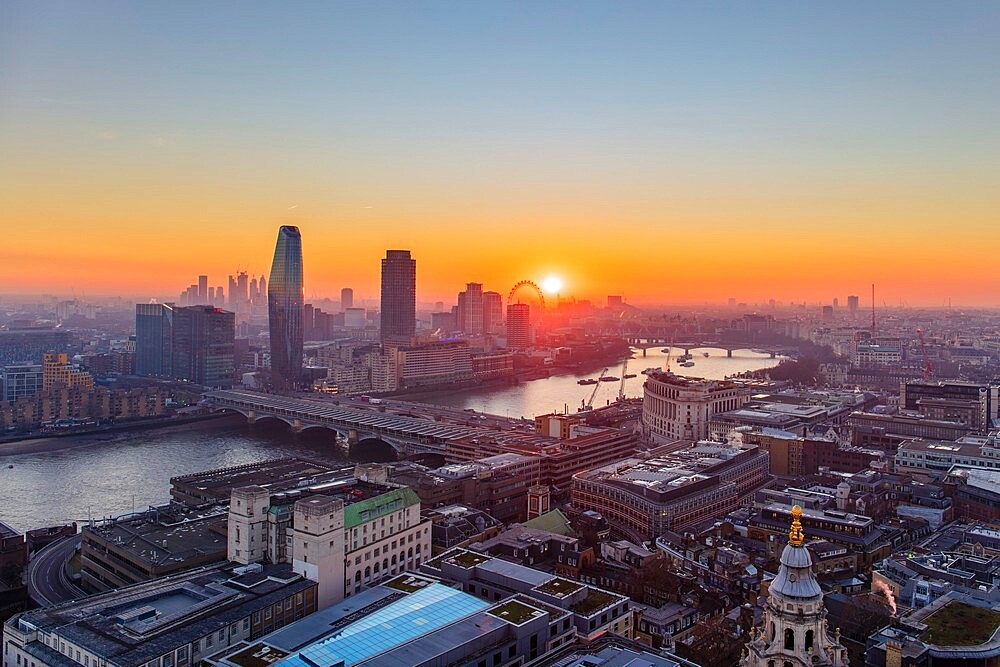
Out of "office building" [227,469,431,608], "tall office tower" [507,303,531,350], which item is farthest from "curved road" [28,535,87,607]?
"tall office tower" [507,303,531,350]

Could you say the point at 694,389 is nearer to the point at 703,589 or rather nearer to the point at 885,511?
the point at 885,511

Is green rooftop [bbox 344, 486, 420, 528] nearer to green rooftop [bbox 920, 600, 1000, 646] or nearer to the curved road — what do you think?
the curved road

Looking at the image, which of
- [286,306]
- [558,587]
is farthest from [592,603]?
[286,306]

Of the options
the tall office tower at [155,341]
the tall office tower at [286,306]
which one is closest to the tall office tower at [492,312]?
the tall office tower at [286,306]

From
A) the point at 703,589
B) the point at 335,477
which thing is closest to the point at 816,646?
the point at 703,589

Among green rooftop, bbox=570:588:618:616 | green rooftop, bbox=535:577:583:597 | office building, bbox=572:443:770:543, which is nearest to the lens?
green rooftop, bbox=570:588:618:616

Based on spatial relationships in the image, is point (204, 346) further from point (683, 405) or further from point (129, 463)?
point (683, 405)
